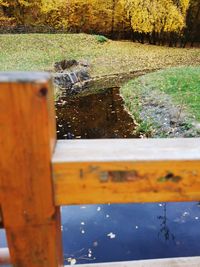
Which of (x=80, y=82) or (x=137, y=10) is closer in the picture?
(x=80, y=82)

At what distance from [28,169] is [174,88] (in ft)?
33.1

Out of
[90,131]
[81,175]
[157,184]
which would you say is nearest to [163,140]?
[157,184]

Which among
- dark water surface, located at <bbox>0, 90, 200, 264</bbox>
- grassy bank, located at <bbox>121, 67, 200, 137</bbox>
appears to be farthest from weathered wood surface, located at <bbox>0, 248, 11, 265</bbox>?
grassy bank, located at <bbox>121, 67, 200, 137</bbox>

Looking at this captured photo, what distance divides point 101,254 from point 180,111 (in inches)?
207

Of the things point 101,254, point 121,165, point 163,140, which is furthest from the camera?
point 101,254

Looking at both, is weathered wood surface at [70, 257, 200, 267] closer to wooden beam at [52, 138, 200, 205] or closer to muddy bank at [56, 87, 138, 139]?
wooden beam at [52, 138, 200, 205]

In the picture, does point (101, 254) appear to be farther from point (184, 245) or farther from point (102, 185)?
point (102, 185)

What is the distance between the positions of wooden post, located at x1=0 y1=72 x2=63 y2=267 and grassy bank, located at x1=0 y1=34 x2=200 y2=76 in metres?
15.2

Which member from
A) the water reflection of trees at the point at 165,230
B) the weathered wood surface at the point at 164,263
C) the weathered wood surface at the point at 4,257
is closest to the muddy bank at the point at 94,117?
the water reflection of trees at the point at 165,230

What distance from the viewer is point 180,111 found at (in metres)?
8.54

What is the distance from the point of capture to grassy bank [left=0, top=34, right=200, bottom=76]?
56.2 feet

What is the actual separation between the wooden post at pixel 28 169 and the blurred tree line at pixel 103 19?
2305cm

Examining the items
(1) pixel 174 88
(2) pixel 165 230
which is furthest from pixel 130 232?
(1) pixel 174 88

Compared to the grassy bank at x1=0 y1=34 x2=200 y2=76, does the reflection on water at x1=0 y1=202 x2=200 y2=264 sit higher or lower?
lower
